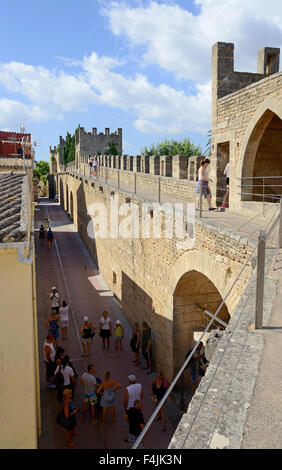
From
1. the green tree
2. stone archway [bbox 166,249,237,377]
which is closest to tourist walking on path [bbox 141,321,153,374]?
stone archway [bbox 166,249,237,377]

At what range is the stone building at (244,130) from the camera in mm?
8352

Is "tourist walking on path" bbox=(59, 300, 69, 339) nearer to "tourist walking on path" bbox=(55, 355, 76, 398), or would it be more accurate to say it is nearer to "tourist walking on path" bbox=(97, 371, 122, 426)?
"tourist walking on path" bbox=(55, 355, 76, 398)

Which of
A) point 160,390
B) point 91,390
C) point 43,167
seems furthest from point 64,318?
point 43,167

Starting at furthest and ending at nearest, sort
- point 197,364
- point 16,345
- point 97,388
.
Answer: point 197,364
point 97,388
point 16,345

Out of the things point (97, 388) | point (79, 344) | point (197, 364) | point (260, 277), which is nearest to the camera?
point (260, 277)

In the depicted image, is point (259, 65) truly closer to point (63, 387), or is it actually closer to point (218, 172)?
point (218, 172)

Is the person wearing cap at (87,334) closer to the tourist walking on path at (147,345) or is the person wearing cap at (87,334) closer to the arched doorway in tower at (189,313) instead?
A: the tourist walking on path at (147,345)

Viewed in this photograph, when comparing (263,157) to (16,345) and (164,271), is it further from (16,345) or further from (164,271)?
(16,345)

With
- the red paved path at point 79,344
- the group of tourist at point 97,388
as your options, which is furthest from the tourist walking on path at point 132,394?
the red paved path at point 79,344

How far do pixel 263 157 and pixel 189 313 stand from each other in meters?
4.27

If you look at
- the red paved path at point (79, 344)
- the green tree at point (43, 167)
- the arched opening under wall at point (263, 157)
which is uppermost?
the green tree at point (43, 167)

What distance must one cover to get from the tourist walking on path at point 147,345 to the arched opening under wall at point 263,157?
13.1ft

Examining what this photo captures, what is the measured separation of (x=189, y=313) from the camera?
28.2ft

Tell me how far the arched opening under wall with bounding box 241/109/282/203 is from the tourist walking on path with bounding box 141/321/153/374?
3990 millimetres
